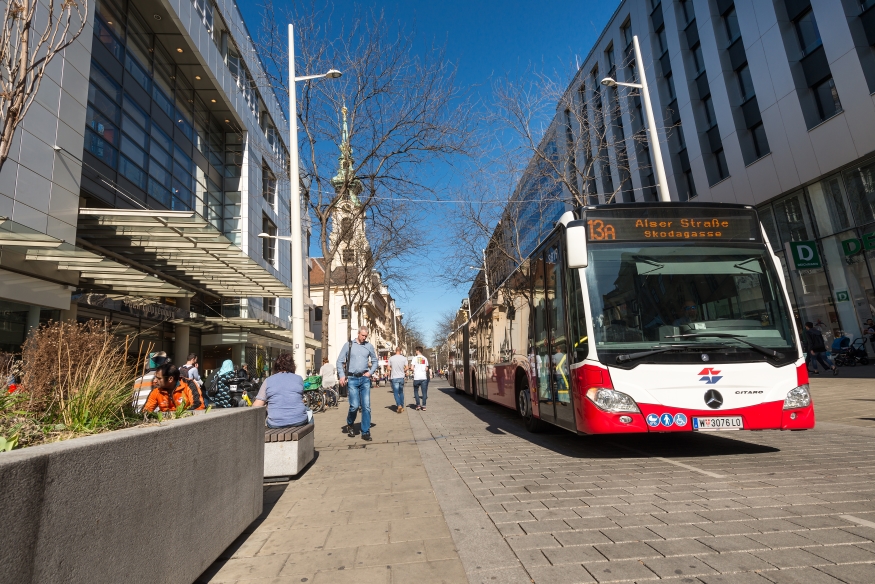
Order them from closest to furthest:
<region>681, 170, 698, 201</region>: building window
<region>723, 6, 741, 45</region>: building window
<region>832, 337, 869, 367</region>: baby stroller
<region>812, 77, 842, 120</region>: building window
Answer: <region>832, 337, 869, 367</region>: baby stroller < <region>812, 77, 842, 120</region>: building window < <region>723, 6, 741, 45</region>: building window < <region>681, 170, 698, 201</region>: building window

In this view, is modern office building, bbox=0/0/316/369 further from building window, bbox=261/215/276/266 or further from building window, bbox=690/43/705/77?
building window, bbox=690/43/705/77

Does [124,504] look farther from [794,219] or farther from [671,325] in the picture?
[794,219]

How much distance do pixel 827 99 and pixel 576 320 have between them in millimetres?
18473

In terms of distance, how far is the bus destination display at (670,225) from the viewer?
6.23 metres

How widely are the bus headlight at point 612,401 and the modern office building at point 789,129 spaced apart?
12617 mm

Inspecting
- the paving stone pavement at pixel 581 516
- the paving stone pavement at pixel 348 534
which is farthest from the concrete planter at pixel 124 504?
the paving stone pavement at pixel 581 516

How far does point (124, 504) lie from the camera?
206 cm

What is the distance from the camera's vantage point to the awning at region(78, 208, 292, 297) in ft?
46.3

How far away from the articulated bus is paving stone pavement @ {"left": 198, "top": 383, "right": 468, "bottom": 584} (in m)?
2.28

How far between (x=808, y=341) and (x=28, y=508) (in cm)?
1985

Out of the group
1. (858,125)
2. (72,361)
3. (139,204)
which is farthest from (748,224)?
(139,204)

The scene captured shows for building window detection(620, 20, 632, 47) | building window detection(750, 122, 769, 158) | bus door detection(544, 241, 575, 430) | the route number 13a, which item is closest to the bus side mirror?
the route number 13a

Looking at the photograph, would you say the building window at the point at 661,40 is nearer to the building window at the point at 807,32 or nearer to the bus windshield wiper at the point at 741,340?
the building window at the point at 807,32

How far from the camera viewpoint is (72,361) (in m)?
2.90
